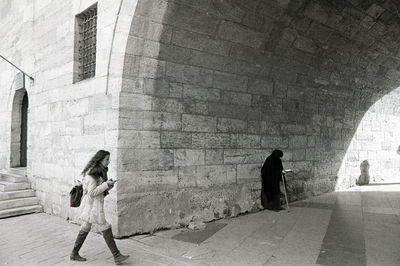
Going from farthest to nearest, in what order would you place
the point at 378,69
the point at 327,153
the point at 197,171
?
the point at 378,69, the point at 327,153, the point at 197,171

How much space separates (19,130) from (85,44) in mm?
4448

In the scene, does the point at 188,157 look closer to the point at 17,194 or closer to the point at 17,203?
the point at 17,203

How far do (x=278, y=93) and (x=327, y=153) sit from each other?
2.66 m

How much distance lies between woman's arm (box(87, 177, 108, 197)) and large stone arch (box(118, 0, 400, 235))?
1056mm

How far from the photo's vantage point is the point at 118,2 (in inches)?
193

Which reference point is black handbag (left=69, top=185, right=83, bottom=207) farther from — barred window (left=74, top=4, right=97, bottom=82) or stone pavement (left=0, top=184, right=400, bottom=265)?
barred window (left=74, top=4, right=97, bottom=82)

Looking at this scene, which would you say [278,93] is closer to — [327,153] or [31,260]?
[327,153]

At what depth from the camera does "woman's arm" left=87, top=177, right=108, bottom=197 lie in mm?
3570

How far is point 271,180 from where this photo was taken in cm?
652

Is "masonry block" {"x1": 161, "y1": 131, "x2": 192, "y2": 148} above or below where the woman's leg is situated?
above

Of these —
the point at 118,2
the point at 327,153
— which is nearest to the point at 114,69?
the point at 118,2

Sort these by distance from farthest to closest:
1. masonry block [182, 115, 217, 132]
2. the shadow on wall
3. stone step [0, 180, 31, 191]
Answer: the shadow on wall < stone step [0, 180, 31, 191] < masonry block [182, 115, 217, 132]

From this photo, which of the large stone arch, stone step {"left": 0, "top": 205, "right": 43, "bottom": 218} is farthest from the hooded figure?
stone step {"left": 0, "top": 205, "right": 43, "bottom": 218}

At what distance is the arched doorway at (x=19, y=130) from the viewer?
876cm
